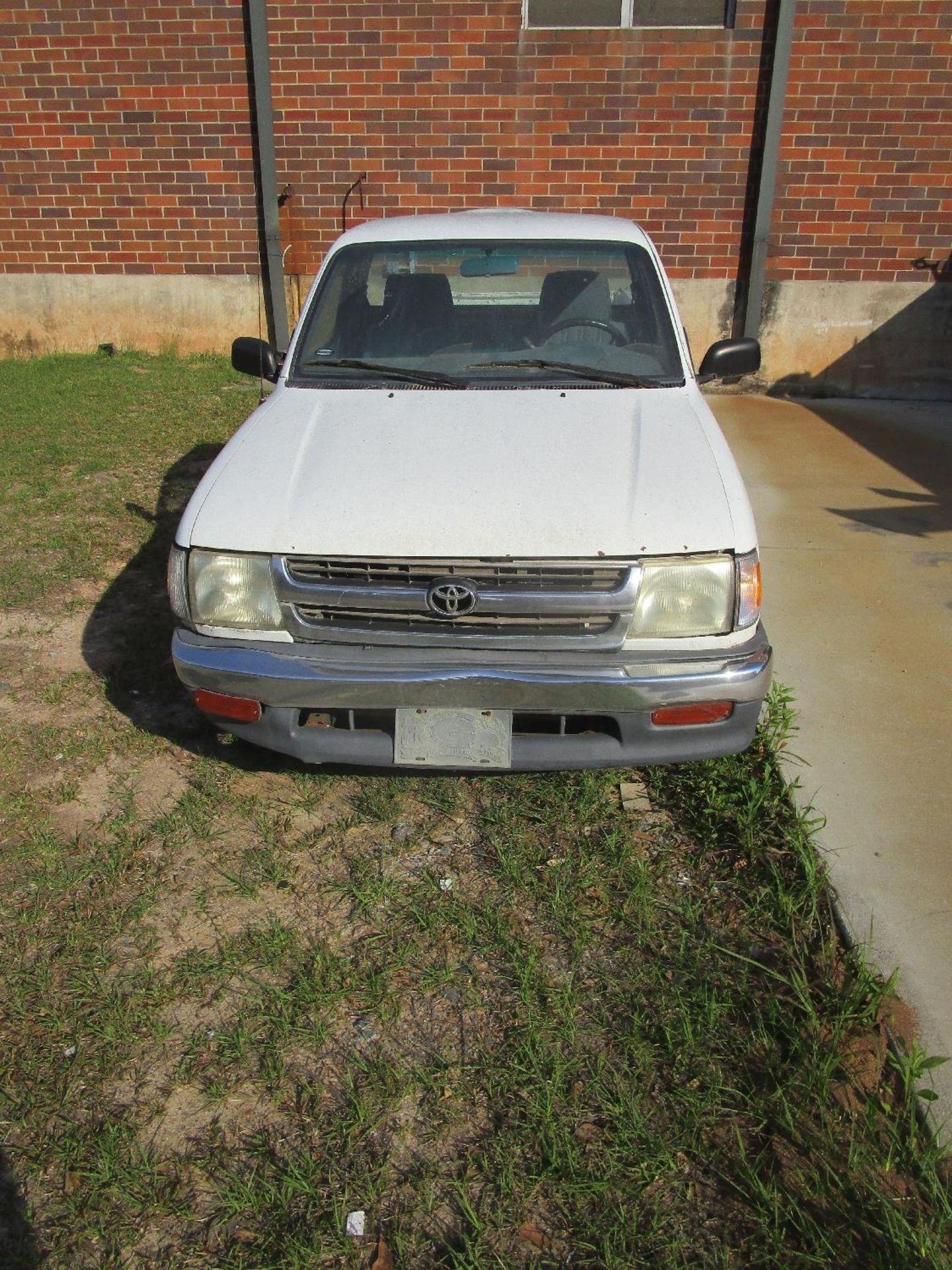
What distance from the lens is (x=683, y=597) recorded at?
2828mm

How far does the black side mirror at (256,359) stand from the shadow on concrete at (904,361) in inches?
249

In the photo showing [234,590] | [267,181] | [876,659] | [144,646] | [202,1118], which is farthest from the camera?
[267,181]

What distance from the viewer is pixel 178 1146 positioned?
7.10ft

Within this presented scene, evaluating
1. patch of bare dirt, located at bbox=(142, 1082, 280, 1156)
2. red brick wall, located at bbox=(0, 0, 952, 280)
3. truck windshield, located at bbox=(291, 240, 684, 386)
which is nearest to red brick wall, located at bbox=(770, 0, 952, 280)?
red brick wall, located at bbox=(0, 0, 952, 280)

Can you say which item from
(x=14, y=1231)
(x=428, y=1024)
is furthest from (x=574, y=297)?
(x=14, y=1231)

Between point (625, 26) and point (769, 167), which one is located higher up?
point (625, 26)

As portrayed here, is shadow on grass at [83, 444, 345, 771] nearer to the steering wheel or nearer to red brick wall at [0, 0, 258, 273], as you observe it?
the steering wheel

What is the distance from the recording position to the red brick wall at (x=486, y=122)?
8.57 meters

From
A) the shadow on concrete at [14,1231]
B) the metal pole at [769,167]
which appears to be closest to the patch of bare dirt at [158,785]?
the shadow on concrete at [14,1231]

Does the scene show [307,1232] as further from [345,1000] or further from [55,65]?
[55,65]

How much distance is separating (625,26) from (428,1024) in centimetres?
879

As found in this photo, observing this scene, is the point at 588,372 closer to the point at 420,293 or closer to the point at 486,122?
the point at 420,293

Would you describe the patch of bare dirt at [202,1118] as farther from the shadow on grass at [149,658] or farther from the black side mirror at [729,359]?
the black side mirror at [729,359]

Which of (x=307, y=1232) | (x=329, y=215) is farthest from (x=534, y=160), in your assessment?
(x=307, y=1232)
